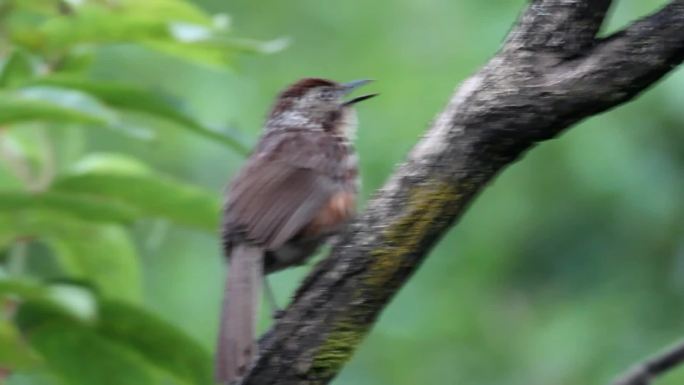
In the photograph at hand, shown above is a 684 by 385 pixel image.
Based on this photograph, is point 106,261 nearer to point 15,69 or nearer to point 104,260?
point 104,260

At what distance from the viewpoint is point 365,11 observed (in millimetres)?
7258

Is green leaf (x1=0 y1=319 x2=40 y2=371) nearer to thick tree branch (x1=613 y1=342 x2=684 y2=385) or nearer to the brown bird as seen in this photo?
the brown bird

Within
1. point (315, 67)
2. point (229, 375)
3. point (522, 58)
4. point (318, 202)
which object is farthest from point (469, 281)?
point (522, 58)

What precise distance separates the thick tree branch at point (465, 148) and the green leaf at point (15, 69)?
1.07 m

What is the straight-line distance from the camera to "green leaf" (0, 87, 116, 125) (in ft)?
10.3

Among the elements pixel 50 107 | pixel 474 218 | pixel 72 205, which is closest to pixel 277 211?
pixel 72 205

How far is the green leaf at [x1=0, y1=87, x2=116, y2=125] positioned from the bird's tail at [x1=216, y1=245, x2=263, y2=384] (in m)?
0.62

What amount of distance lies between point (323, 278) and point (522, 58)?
2.06ft

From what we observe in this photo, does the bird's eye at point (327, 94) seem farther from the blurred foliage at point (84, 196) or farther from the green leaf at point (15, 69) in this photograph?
the green leaf at point (15, 69)

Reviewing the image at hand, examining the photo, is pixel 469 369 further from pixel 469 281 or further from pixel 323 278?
pixel 323 278

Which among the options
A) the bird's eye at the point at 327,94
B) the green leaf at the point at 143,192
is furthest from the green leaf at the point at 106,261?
the bird's eye at the point at 327,94

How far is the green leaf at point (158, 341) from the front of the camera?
3.43 metres

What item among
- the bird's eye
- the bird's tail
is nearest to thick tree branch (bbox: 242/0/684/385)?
the bird's tail

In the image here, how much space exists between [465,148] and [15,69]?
4.53ft
